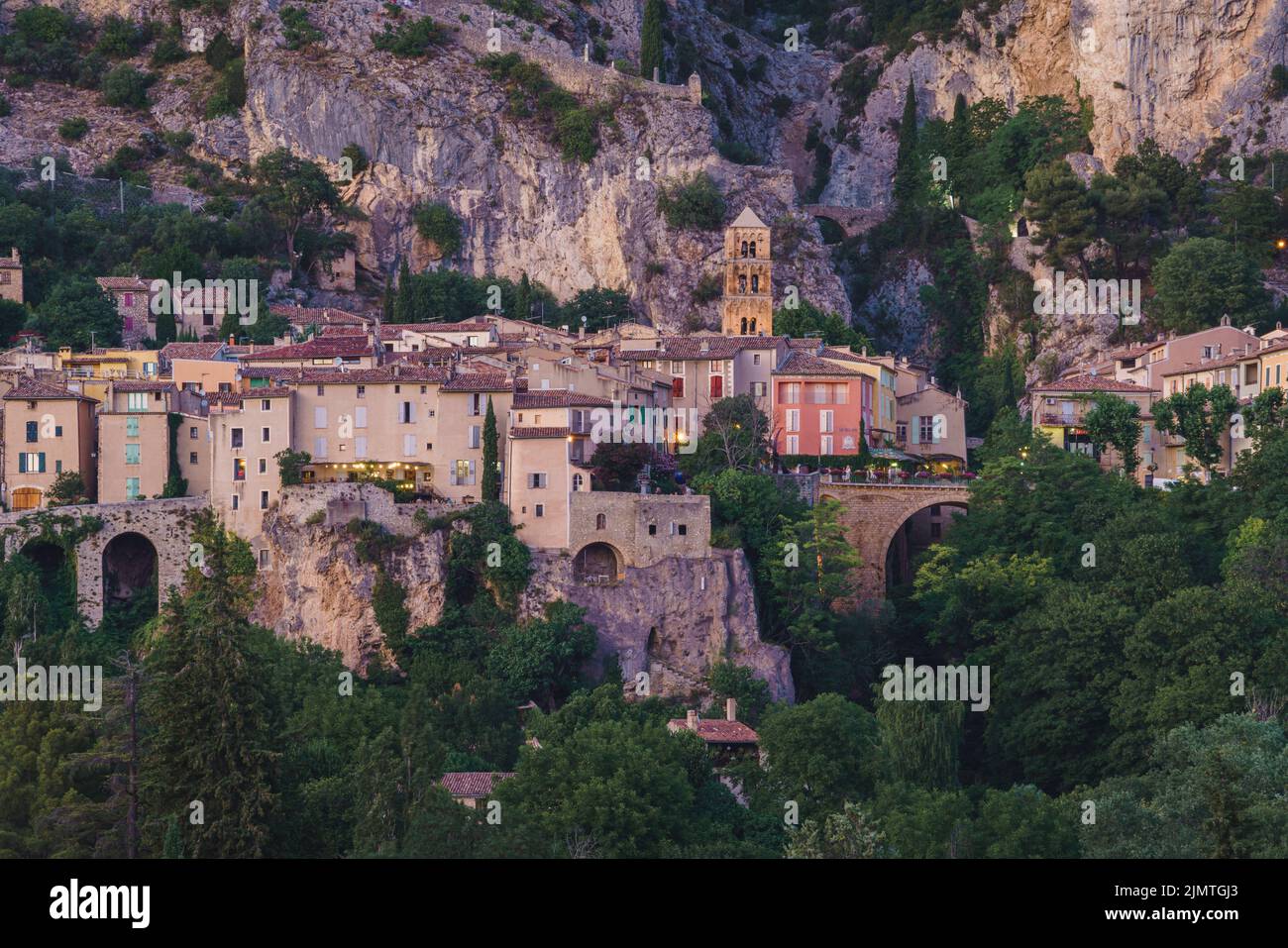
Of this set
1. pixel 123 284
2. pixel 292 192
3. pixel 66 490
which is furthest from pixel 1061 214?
pixel 66 490

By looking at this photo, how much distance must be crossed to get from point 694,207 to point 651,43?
1114 centimetres

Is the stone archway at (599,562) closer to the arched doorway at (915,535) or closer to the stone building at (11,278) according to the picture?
the arched doorway at (915,535)

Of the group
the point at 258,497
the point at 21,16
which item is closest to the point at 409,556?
the point at 258,497

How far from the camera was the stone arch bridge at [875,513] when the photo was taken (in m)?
62.4

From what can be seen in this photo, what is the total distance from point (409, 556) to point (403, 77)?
39.4 meters

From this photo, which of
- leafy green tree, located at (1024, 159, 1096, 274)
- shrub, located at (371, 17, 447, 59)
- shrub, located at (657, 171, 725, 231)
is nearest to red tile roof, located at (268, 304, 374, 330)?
shrub, located at (657, 171, 725, 231)

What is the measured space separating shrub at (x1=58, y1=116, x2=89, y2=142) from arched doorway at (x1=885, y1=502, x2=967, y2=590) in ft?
150

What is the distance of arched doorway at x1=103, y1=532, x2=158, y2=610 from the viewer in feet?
192

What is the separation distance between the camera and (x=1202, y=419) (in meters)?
66.6

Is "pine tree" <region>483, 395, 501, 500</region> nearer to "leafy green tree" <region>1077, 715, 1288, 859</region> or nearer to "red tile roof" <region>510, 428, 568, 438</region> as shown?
"red tile roof" <region>510, 428, 568, 438</region>

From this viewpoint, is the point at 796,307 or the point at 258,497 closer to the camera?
the point at 258,497

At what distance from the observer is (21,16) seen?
101 m

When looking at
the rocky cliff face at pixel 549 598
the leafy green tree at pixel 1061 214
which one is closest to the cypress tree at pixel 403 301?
the rocky cliff face at pixel 549 598
